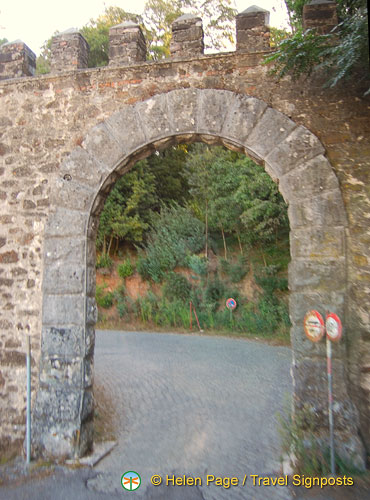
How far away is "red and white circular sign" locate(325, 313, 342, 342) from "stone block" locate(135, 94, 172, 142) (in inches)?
93.9

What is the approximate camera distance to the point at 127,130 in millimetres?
4223

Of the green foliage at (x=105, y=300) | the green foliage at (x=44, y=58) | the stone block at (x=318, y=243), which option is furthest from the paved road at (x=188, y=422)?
the green foliage at (x=44, y=58)

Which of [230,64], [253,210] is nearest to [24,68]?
[230,64]

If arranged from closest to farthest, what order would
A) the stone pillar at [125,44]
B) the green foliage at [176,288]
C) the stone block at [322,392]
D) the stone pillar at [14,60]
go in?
the stone block at [322,392], the stone pillar at [125,44], the stone pillar at [14,60], the green foliage at [176,288]

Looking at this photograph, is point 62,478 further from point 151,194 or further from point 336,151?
point 151,194

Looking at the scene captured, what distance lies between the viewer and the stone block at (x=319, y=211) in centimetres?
367

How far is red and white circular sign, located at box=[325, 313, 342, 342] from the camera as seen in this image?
3314 millimetres

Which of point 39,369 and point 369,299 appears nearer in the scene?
point 369,299

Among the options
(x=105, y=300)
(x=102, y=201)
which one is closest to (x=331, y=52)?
(x=102, y=201)

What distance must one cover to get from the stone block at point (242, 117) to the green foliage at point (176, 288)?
9.88m

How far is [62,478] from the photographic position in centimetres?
363

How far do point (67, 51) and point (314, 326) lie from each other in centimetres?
396

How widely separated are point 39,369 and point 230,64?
12.1 feet

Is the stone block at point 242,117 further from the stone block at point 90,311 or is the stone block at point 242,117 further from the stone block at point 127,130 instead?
the stone block at point 90,311
